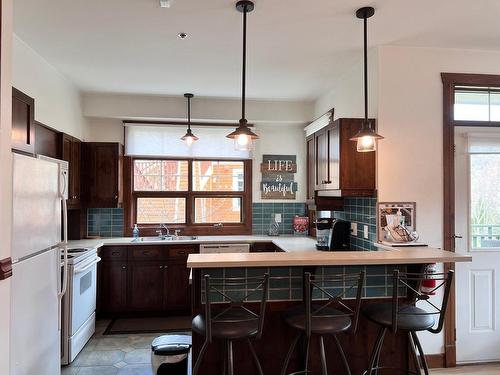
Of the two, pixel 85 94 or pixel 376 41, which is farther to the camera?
pixel 85 94

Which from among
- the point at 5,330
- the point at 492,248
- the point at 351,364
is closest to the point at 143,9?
the point at 5,330

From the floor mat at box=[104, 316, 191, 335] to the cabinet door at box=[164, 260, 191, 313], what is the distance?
0.48 ft

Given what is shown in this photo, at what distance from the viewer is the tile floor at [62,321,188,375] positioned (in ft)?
9.37

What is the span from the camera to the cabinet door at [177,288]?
4090mm

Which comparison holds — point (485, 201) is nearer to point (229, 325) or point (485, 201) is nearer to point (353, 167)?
point (353, 167)

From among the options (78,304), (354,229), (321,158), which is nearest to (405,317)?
(354,229)

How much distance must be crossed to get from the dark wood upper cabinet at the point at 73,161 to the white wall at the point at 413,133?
320 centimetres

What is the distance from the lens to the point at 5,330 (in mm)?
1677

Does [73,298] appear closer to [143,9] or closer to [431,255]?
[143,9]

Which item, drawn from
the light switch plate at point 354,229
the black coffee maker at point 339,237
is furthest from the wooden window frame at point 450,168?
the black coffee maker at point 339,237

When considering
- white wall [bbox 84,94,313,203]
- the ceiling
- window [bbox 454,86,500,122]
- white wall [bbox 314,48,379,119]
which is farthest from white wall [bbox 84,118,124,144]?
window [bbox 454,86,500,122]

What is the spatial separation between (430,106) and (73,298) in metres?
3.59

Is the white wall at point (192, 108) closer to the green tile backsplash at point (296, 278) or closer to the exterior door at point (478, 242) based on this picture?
the exterior door at point (478, 242)

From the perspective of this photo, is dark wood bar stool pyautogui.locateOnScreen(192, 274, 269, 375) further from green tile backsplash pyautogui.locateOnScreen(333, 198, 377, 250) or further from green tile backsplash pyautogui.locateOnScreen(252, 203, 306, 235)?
green tile backsplash pyautogui.locateOnScreen(252, 203, 306, 235)
